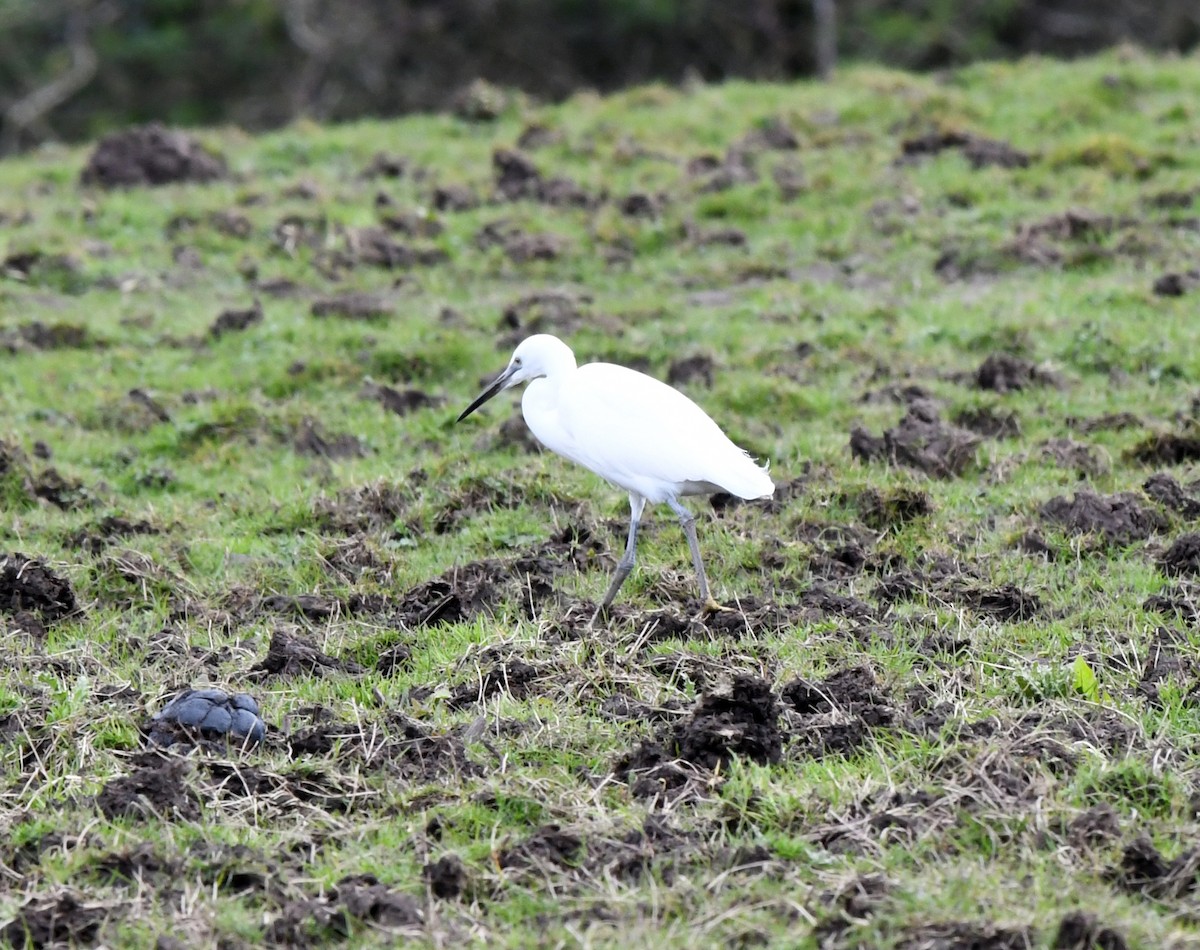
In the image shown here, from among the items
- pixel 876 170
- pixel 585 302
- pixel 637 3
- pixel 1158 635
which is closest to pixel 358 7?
pixel 637 3

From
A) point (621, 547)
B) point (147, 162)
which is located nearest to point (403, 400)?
point (621, 547)

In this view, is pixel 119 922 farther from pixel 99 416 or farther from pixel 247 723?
pixel 99 416

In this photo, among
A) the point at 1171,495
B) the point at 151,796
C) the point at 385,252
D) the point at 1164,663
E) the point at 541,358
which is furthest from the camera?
the point at 385,252

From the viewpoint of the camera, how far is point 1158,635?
6512 mm

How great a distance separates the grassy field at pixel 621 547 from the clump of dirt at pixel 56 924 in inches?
0.4

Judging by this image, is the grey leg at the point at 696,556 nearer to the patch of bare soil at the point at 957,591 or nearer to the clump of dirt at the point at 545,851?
the patch of bare soil at the point at 957,591

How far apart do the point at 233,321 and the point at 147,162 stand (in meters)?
4.12

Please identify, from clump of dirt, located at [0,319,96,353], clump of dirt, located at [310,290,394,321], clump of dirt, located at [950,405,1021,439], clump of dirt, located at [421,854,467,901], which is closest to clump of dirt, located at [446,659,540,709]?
clump of dirt, located at [421,854,467,901]

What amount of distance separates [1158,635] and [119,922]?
12.6 feet

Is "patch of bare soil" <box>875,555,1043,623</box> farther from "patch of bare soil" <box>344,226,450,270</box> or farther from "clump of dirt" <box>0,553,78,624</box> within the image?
"patch of bare soil" <box>344,226,450,270</box>

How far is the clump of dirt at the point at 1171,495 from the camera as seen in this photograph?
7.81 metres

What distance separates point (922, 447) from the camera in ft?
28.6

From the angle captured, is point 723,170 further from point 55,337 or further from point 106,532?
point 106,532

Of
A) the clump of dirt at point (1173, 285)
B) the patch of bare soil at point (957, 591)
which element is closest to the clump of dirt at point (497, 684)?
the patch of bare soil at point (957, 591)
